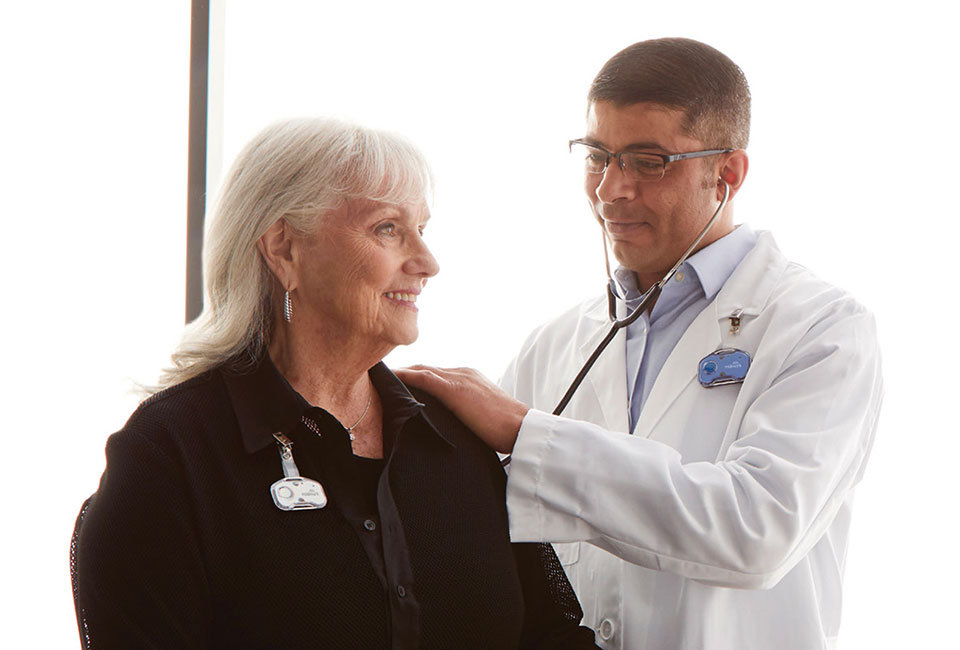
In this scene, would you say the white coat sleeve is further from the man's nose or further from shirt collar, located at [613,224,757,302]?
the man's nose

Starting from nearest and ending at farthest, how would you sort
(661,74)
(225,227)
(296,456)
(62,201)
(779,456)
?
(296,456), (225,227), (779,456), (661,74), (62,201)

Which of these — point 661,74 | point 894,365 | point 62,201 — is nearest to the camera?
point 661,74

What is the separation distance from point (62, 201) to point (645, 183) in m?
1.56

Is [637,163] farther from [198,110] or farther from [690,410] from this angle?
[198,110]

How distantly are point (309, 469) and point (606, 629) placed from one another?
0.60 meters

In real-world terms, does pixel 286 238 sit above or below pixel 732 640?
above

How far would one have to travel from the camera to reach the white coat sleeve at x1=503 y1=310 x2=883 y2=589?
1.38m

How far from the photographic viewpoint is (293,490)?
1.17 metres

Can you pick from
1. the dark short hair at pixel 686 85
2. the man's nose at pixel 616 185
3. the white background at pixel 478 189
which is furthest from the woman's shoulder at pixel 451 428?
the white background at pixel 478 189

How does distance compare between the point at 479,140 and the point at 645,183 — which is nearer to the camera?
the point at 645,183

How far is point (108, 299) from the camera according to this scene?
100 inches

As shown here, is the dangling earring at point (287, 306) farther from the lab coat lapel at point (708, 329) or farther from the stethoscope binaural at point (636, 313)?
the lab coat lapel at point (708, 329)

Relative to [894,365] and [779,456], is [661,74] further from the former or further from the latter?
[894,365]

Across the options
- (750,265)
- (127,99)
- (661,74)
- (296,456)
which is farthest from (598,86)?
(127,99)
